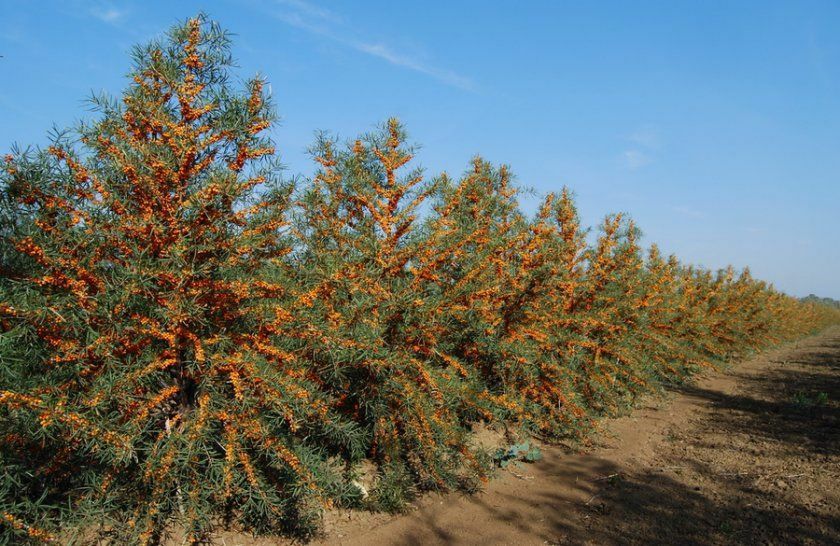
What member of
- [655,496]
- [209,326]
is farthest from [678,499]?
[209,326]

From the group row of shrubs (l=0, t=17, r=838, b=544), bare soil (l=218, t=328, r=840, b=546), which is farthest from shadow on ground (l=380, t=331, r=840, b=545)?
row of shrubs (l=0, t=17, r=838, b=544)

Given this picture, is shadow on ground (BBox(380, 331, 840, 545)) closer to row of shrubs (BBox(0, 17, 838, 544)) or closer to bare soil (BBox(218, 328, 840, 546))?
bare soil (BBox(218, 328, 840, 546))

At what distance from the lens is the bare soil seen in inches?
174

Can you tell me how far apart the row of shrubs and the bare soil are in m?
0.34

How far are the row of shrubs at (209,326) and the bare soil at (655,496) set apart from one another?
1.13ft

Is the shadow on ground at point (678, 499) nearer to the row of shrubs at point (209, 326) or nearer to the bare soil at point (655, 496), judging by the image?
the bare soil at point (655, 496)

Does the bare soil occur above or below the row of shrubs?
below

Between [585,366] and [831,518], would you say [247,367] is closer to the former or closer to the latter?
[831,518]

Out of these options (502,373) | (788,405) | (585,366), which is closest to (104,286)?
(502,373)

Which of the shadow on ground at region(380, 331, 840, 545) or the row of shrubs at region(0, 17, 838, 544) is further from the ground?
the row of shrubs at region(0, 17, 838, 544)

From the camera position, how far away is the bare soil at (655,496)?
174 inches

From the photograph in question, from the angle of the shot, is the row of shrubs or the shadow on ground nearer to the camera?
the row of shrubs

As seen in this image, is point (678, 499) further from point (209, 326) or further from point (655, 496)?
point (209, 326)

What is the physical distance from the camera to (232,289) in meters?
3.34
